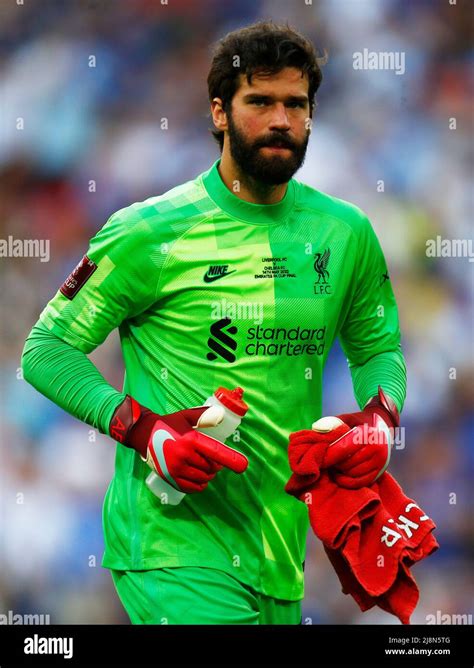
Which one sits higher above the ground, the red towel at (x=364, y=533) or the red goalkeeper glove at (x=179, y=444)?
the red goalkeeper glove at (x=179, y=444)

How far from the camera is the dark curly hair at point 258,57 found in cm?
346

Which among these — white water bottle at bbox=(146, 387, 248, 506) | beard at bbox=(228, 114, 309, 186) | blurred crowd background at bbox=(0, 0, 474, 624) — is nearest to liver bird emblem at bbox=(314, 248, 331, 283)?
beard at bbox=(228, 114, 309, 186)

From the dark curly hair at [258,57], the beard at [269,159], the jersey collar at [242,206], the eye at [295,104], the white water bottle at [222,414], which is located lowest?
the white water bottle at [222,414]

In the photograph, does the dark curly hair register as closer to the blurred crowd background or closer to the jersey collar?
the jersey collar

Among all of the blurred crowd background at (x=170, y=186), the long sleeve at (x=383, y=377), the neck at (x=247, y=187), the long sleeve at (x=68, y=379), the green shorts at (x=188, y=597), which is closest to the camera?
the green shorts at (x=188, y=597)

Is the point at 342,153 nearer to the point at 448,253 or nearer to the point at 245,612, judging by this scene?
the point at 448,253

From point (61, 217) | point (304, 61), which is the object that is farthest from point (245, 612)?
point (61, 217)

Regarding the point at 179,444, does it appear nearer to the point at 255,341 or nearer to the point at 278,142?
the point at 255,341

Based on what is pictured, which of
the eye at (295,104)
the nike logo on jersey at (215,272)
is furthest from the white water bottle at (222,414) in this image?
the eye at (295,104)

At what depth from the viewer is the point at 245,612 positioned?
10.9 feet

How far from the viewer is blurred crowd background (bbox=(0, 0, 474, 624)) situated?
4.93 m

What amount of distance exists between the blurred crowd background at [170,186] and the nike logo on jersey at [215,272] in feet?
4.90

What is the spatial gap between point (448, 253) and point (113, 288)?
222 centimetres

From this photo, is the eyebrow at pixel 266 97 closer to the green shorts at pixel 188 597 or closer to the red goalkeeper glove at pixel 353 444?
the red goalkeeper glove at pixel 353 444
